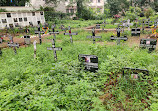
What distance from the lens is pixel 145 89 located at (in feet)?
12.2

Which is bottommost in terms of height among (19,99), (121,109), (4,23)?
(121,109)

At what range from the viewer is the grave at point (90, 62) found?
4.75 meters

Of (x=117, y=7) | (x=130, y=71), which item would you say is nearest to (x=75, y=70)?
(x=130, y=71)

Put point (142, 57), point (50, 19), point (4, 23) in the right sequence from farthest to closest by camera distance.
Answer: point (50, 19) < point (4, 23) < point (142, 57)

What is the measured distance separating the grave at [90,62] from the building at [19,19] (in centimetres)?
1453

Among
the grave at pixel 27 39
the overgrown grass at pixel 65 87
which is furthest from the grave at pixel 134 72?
the grave at pixel 27 39

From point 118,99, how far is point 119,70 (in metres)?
1.32

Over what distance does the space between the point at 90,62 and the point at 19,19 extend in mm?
15746

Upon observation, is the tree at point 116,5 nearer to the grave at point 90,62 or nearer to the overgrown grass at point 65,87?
the overgrown grass at point 65,87

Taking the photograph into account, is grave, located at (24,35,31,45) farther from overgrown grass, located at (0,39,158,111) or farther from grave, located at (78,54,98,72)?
grave, located at (78,54,98,72)

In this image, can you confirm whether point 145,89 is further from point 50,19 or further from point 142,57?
point 50,19

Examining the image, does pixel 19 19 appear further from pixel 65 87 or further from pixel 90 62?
pixel 65 87

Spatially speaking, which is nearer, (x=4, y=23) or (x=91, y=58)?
(x=91, y=58)

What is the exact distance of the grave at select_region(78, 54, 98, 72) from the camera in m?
4.75
